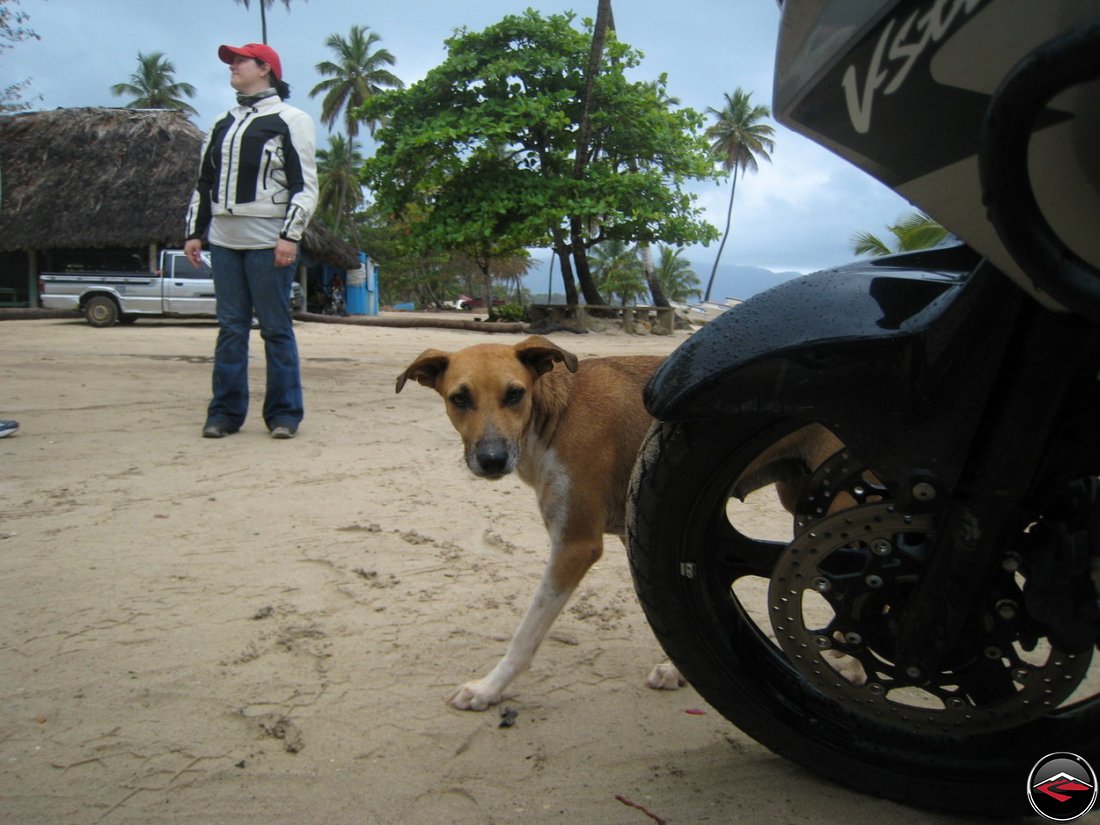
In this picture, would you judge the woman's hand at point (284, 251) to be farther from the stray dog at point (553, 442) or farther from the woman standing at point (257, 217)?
the stray dog at point (553, 442)

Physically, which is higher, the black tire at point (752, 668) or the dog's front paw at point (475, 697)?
the black tire at point (752, 668)

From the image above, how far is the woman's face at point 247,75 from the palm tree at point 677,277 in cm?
7256

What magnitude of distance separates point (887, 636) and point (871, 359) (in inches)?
25.3

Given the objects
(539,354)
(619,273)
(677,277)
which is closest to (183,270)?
(539,354)

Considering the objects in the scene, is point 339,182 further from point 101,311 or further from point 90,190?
point 101,311

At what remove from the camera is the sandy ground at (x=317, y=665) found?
203 centimetres

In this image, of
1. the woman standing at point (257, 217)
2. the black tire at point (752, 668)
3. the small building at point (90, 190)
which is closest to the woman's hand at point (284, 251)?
the woman standing at point (257, 217)

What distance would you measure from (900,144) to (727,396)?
→ 60 cm

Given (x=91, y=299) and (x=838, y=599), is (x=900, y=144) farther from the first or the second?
(x=91, y=299)

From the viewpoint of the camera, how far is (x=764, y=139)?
6600 cm

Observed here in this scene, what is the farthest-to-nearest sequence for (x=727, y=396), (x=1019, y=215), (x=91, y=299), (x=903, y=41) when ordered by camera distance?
(x=91, y=299) < (x=727, y=396) < (x=903, y=41) < (x=1019, y=215)

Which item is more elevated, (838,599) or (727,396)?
(727,396)

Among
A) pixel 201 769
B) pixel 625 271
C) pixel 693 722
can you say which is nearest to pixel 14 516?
pixel 201 769

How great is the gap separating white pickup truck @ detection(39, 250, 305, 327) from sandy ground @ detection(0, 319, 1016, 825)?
19.4m
